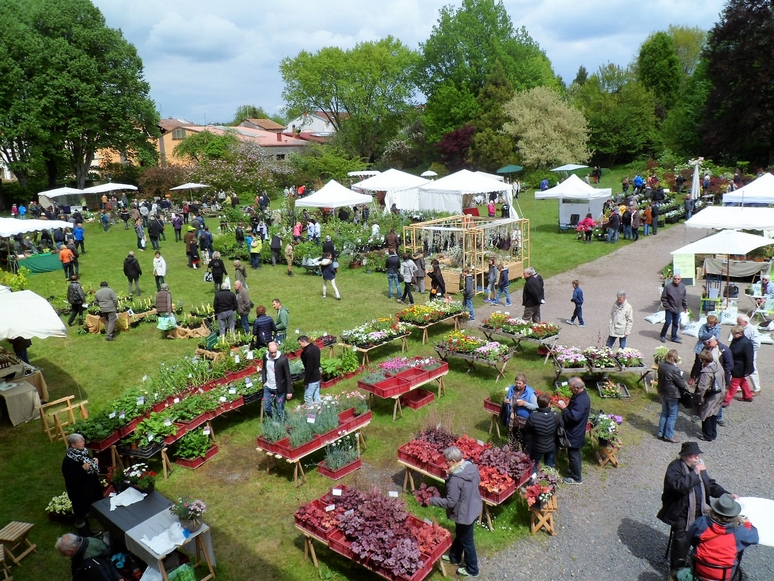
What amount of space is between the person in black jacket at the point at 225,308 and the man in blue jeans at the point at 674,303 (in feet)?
31.1

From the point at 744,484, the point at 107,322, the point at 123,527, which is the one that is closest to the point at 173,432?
the point at 123,527

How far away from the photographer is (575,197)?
23.3 m

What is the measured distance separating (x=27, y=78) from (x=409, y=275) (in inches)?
1251

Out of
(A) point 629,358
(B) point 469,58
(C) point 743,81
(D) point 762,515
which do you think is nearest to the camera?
(D) point 762,515

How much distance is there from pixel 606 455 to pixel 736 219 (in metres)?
10.7

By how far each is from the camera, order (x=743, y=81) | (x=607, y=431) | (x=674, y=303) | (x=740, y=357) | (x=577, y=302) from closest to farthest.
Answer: (x=607, y=431) < (x=740, y=357) < (x=674, y=303) < (x=577, y=302) < (x=743, y=81)

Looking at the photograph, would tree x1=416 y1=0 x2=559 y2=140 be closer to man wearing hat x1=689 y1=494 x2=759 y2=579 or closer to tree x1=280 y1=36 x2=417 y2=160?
tree x1=280 y1=36 x2=417 y2=160

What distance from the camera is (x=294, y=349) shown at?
1084cm

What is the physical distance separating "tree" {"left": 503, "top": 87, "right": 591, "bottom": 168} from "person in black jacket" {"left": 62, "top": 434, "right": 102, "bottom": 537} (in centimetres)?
3705

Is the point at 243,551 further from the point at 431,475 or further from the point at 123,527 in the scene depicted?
the point at 431,475

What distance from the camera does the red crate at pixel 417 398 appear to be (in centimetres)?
960

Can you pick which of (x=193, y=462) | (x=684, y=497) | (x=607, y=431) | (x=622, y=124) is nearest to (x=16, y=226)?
(x=193, y=462)

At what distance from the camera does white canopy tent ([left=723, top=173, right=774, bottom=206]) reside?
61.1ft

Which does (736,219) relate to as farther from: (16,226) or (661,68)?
(661,68)
